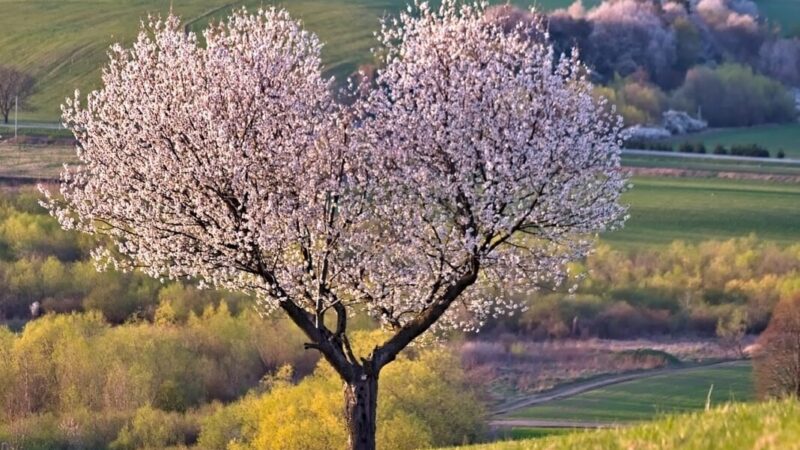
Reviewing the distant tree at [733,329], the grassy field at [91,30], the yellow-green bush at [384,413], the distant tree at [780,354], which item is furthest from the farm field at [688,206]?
the yellow-green bush at [384,413]

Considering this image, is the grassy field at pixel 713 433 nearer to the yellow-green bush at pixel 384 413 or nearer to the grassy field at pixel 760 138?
the yellow-green bush at pixel 384 413

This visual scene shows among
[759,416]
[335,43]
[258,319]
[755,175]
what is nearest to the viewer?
[759,416]

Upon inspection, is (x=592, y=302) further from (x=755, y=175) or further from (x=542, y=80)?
(x=542, y=80)

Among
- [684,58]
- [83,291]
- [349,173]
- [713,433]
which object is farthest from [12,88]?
[713,433]

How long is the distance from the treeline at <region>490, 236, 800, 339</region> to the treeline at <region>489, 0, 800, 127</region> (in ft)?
138

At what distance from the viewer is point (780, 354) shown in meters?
50.7

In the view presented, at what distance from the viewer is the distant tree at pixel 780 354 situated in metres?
47.1

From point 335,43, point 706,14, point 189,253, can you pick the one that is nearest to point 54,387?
point 189,253

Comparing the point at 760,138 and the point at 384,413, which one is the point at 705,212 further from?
the point at 384,413

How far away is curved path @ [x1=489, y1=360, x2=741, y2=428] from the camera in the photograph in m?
51.1

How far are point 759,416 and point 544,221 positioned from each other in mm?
10945

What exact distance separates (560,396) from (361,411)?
113ft

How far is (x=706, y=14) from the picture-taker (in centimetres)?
16300

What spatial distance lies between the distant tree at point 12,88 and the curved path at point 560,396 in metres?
57.4
